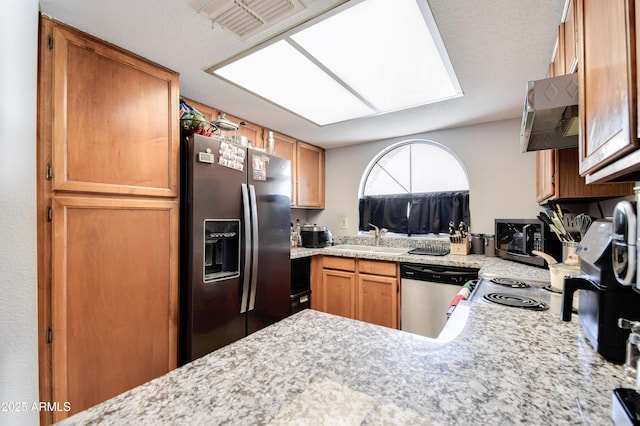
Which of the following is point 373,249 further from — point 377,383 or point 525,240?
point 377,383

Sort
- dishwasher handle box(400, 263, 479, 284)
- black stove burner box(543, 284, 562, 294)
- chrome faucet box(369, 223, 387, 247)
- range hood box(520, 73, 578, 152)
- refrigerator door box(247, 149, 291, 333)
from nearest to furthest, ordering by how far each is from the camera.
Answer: range hood box(520, 73, 578, 152) → black stove burner box(543, 284, 562, 294) → refrigerator door box(247, 149, 291, 333) → dishwasher handle box(400, 263, 479, 284) → chrome faucet box(369, 223, 387, 247)

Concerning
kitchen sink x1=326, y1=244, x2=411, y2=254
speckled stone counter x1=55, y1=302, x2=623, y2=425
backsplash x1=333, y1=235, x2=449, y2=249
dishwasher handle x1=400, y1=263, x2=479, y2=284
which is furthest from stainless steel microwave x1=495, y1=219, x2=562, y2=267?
speckled stone counter x1=55, y1=302, x2=623, y2=425

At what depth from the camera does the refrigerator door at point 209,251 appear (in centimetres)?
165

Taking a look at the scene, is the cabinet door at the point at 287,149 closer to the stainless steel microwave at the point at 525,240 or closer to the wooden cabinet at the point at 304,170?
the wooden cabinet at the point at 304,170

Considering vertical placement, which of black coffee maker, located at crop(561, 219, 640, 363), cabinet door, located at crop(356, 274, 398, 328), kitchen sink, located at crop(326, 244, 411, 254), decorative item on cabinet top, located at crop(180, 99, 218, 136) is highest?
decorative item on cabinet top, located at crop(180, 99, 218, 136)

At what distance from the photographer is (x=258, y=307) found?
6.60ft

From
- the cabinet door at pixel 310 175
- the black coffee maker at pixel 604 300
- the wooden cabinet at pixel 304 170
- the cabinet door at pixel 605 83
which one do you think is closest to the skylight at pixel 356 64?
the cabinet door at pixel 605 83

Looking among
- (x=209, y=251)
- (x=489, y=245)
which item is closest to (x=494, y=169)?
(x=489, y=245)

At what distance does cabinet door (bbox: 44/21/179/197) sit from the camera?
4.14ft

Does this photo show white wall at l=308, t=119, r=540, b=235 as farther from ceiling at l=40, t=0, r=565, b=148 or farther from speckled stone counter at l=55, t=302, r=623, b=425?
speckled stone counter at l=55, t=302, r=623, b=425

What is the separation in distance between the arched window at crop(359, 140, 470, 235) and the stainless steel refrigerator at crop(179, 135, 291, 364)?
5.26ft

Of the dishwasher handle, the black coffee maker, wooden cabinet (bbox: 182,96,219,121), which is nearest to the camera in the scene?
the black coffee maker

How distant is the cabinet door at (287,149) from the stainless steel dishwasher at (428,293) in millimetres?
1541

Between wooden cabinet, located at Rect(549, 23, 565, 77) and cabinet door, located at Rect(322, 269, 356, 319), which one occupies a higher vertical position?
wooden cabinet, located at Rect(549, 23, 565, 77)
